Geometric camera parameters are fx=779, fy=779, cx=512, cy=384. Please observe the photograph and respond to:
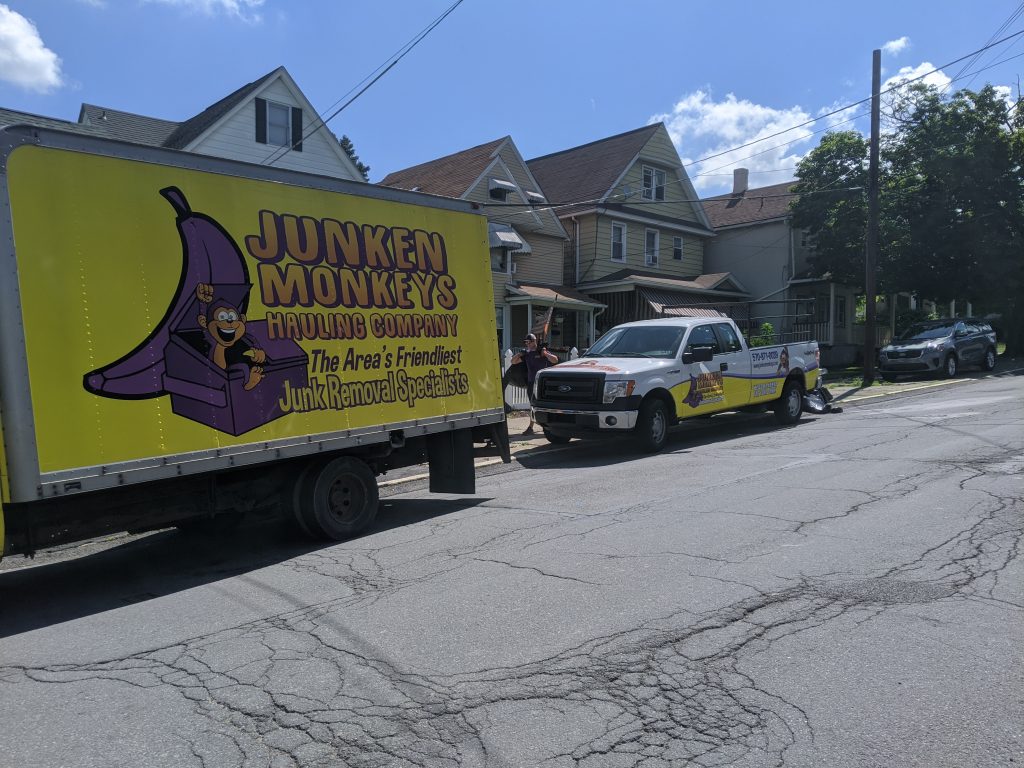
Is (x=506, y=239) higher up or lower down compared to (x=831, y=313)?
higher up

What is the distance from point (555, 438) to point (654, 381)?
6.69 feet

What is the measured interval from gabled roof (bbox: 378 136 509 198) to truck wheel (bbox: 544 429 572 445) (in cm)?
1337

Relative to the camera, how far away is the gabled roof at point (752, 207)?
3366 centimetres

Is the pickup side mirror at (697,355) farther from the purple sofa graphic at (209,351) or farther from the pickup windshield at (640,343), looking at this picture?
the purple sofa graphic at (209,351)

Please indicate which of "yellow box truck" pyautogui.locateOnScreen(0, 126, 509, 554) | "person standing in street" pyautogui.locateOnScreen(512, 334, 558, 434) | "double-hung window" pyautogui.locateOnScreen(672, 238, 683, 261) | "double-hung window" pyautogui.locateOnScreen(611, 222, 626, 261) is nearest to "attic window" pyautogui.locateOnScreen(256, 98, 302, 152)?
"double-hung window" pyautogui.locateOnScreen(611, 222, 626, 261)

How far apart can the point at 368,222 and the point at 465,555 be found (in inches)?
130

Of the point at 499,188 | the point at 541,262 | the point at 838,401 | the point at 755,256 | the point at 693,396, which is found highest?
the point at 499,188

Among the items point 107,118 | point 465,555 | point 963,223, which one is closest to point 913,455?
point 465,555

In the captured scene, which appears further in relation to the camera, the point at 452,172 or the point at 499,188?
the point at 452,172

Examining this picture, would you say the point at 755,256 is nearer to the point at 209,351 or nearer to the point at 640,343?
the point at 640,343

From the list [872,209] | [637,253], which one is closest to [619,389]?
[872,209]

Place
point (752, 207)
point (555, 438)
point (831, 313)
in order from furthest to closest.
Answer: point (752, 207), point (831, 313), point (555, 438)

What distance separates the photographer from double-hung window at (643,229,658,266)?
3066 cm

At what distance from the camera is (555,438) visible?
12.9 metres
